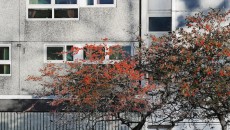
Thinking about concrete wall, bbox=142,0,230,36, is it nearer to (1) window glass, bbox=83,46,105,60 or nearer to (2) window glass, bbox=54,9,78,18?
(2) window glass, bbox=54,9,78,18

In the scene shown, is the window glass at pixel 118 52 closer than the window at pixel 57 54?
Yes

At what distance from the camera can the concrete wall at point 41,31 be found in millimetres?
21047

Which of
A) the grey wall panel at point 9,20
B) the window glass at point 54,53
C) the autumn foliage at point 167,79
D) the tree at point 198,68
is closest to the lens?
the tree at point 198,68

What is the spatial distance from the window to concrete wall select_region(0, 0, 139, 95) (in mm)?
162

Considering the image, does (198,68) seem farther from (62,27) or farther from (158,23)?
(62,27)

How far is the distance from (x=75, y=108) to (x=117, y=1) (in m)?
5.39

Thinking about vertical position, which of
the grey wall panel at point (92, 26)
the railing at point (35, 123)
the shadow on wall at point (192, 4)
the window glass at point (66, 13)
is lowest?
the railing at point (35, 123)

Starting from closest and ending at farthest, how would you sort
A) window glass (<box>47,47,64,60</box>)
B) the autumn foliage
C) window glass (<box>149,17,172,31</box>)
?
the autumn foliage
window glass (<box>47,47,64,60</box>)
window glass (<box>149,17,172,31</box>)

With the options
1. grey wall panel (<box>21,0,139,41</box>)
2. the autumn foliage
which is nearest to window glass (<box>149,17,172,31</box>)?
grey wall panel (<box>21,0,139,41</box>)

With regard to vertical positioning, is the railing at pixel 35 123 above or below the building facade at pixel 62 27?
below

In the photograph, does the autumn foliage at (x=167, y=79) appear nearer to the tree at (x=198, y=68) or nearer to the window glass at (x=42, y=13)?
the tree at (x=198, y=68)

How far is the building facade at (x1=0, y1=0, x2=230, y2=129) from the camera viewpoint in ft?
69.1

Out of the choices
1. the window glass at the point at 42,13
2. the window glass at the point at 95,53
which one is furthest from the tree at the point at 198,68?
the window glass at the point at 42,13

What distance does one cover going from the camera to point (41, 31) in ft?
69.6
